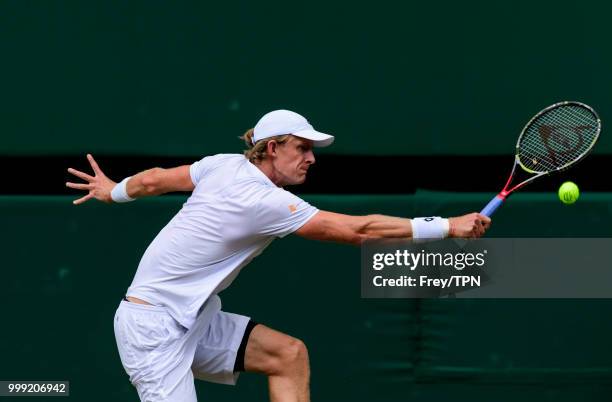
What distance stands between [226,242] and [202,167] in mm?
459

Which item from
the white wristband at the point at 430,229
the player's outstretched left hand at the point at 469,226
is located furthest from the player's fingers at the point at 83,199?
the player's outstretched left hand at the point at 469,226

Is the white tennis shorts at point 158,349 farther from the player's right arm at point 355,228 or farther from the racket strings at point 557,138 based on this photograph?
→ the racket strings at point 557,138

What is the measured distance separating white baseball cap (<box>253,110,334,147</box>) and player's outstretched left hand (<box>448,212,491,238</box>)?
1.83ft

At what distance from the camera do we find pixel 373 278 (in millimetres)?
6488

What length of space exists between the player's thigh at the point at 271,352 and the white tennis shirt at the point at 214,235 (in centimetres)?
30

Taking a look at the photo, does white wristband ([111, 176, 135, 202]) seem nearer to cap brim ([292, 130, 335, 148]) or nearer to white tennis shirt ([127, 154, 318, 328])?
white tennis shirt ([127, 154, 318, 328])

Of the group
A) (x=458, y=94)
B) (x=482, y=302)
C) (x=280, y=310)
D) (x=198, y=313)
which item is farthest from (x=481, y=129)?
(x=198, y=313)

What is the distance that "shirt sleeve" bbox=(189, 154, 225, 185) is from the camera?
18.1 ft

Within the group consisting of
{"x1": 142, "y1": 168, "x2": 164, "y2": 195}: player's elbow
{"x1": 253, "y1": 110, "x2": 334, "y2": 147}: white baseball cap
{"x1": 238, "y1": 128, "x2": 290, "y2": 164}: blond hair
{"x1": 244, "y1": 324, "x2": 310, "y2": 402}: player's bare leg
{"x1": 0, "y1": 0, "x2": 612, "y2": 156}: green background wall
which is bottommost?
{"x1": 244, "y1": 324, "x2": 310, "y2": 402}: player's bare leg

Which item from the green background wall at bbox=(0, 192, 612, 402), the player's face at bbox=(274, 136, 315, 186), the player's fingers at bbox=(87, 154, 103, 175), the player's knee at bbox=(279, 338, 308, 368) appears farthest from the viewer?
the green background wall at bbox=(0, 192, 612, 402)

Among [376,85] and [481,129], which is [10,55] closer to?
[376,85]

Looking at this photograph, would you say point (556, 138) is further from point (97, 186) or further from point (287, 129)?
point (97, 186)

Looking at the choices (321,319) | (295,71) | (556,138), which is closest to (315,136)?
(556,138)

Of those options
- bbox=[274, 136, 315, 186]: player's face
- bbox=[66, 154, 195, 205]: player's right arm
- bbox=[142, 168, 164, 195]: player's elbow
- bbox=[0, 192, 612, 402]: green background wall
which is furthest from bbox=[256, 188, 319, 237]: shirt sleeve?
bbox=[0, 192, 612, 402]: green background wall
